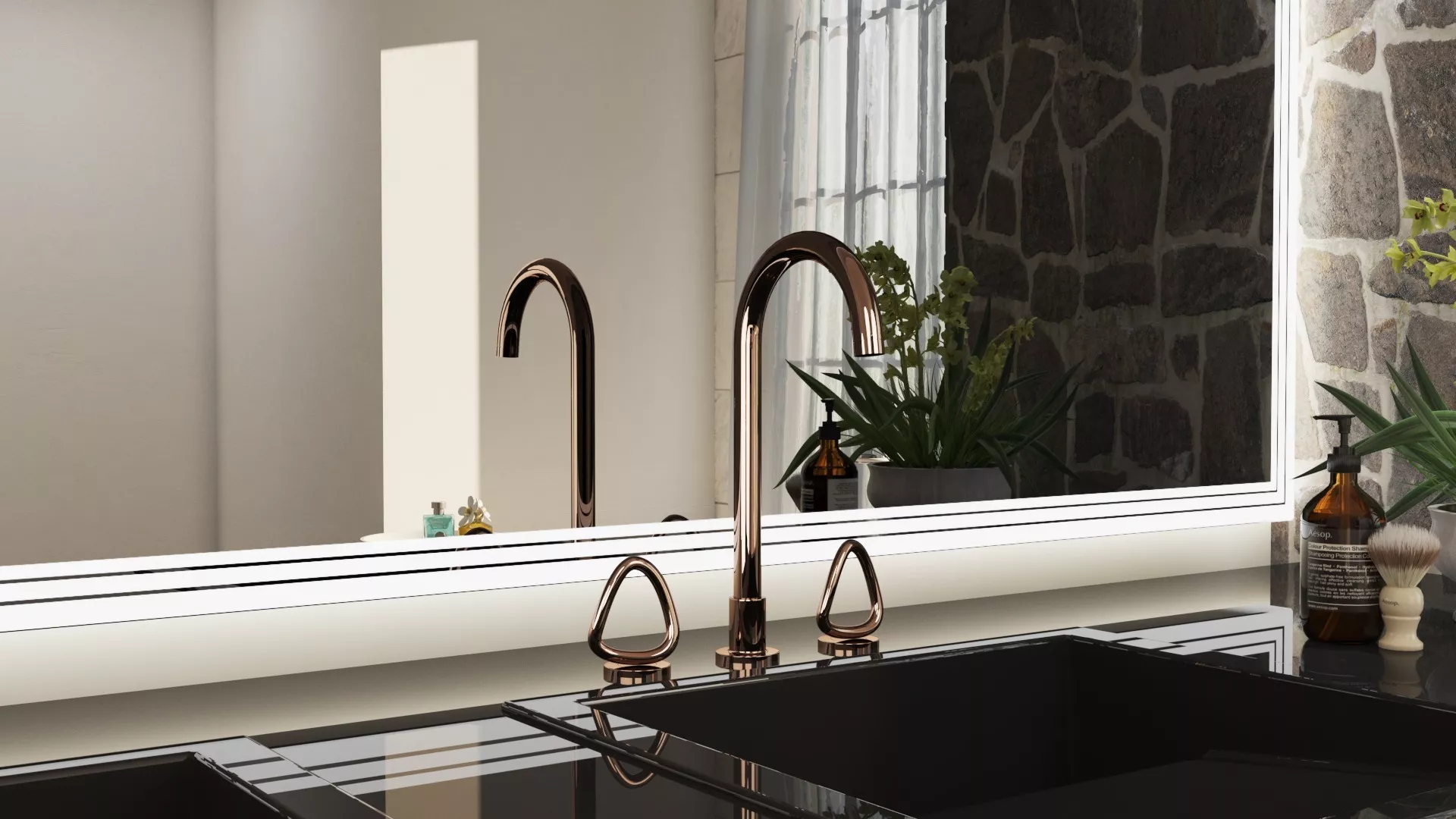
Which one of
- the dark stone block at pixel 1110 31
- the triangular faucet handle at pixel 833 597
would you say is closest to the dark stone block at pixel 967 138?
the dark stone block at pixel 1110 31

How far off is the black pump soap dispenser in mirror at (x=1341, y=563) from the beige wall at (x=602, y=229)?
656 millimetres

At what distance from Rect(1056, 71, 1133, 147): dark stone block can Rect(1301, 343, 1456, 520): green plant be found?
488 mm

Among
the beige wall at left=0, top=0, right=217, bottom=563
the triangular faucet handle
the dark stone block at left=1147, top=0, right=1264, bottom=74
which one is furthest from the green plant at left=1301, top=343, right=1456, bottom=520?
the beige wall at left=0, top=0, right=217, bottom=563

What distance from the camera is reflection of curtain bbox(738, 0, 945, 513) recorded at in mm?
1535

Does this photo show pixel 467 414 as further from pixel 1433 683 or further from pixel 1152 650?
pixel 1433 683

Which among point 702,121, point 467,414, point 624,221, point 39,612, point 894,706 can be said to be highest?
point 702,121

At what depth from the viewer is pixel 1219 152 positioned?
2.03 m

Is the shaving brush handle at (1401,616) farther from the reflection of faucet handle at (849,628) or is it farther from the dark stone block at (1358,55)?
the dark stone block at (1358,55)

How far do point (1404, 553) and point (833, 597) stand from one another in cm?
60

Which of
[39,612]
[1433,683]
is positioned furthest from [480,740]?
[1433,683]

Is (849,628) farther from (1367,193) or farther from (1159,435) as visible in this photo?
(1367,193)

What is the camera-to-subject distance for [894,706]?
4.18ft

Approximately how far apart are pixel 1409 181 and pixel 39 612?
185 centimetres

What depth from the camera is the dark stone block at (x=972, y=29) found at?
1754 millimetres
